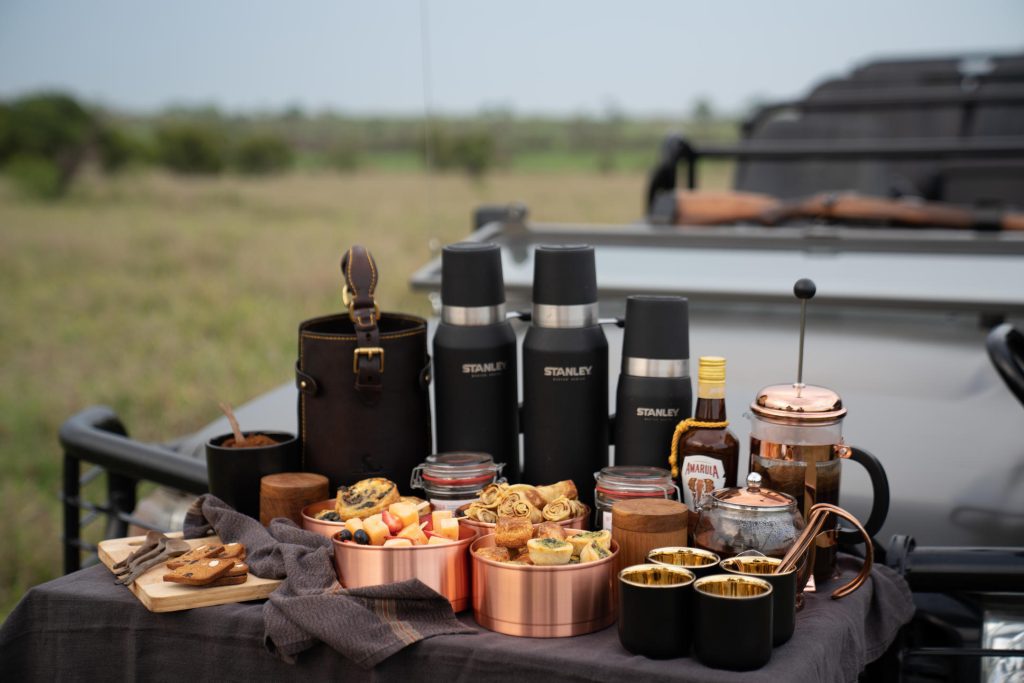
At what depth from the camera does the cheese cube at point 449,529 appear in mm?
1390

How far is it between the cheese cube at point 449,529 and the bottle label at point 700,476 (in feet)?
0.98

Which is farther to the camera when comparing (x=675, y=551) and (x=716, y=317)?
(x=716, y=317)

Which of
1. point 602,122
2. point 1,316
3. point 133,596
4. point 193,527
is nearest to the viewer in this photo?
point 133,596

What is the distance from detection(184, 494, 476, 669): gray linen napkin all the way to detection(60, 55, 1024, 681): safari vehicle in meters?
0.58

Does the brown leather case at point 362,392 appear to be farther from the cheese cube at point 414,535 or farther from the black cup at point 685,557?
the black cup at point 685,557

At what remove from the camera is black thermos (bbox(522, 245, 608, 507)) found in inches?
60.4

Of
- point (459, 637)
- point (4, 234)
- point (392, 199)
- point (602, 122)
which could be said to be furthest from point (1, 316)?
point (602, 122)

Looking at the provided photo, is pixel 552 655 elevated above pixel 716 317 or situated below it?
below

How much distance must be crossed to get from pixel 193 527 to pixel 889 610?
95 centimetres

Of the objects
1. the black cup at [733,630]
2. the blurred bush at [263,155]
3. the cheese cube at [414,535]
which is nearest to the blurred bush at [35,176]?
the blurred bush at [263,155]

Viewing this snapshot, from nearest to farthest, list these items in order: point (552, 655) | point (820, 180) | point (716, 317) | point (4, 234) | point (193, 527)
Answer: point (552, 655)
point (193, 527)
point (716, 317)
point (820, 180)
point (4, 234)

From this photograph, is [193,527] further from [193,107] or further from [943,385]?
[193,107]

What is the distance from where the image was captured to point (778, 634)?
1.23m

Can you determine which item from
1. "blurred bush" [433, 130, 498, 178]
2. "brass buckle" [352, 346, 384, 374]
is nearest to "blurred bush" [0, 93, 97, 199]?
"blurred bush" [433, 130, 498, 178]
